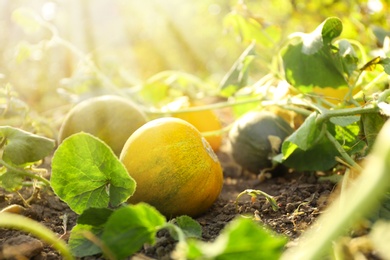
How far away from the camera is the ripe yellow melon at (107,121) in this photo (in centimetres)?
214

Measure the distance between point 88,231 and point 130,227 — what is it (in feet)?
0.82

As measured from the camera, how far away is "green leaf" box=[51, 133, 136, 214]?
142cm

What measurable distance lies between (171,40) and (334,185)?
23.0 ft

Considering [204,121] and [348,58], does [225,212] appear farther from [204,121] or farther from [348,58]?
[204,121]

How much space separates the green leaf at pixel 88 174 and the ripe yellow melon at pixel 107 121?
0.63 meters

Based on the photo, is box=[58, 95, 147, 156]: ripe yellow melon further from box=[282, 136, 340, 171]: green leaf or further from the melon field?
box=[282, 136, 340, 171]: green leaf

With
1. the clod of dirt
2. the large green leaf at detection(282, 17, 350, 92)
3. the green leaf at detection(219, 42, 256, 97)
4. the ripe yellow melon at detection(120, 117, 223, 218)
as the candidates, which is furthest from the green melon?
the clod of dirt

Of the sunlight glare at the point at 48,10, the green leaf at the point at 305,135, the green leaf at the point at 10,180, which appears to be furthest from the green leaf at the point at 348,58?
the sunlight glare at the point at 48,10

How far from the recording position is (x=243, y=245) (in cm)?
91

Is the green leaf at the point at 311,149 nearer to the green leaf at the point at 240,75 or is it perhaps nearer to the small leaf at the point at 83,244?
the green leaf at the point at 240,75

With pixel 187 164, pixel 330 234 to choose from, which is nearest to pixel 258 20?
pixel 187 164

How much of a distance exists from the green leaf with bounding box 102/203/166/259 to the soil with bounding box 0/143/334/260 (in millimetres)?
127

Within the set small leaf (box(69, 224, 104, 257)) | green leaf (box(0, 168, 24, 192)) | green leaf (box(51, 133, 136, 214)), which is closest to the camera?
small leaf (box(69, 224, 104, 257))

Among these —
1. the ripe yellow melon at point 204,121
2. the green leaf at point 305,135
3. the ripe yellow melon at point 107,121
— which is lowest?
the ripe yellow melon at point 204,121
